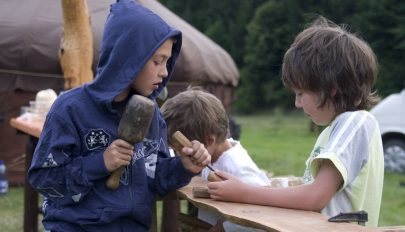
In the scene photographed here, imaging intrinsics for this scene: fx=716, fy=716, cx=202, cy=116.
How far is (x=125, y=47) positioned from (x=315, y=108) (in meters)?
0.72

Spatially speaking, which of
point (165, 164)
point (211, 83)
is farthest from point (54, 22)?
point (165, 164)

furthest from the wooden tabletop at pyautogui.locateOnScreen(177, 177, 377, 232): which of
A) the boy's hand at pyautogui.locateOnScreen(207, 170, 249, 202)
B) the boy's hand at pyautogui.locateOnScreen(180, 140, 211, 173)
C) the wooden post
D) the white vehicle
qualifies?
the white vehicle

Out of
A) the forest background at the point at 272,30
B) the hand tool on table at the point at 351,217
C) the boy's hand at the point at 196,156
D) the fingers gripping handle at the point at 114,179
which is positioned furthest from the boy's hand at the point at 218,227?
the forest background at the point at 272,30

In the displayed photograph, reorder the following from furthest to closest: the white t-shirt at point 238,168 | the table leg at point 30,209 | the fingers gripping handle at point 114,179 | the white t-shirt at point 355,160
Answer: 1. the table leg at point 30,209
2. the white t-shirt at point 238,168
3. the fingers gripping handle at point 114,179
4. the white t-shirt at point 355,160

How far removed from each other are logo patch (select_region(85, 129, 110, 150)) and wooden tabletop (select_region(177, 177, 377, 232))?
0.40 metres

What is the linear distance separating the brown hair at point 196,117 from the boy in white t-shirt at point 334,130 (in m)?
0.49

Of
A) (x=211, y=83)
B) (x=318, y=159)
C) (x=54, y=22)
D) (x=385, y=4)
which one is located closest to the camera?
(x=318, y=159)

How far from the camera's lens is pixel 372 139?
7.79 ft

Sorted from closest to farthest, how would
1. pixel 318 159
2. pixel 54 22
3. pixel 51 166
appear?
pixel 318 159 < pixel 51 166 < pixel 54 22

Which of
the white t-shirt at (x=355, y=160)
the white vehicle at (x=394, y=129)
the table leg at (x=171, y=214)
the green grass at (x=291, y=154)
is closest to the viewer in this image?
the white t-shirt at (x=355, y=160)

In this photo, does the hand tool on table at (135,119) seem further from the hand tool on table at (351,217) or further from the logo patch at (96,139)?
the hand tool on table at (351,217)

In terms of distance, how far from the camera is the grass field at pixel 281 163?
709 cm

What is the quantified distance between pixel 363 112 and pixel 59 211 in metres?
1.14

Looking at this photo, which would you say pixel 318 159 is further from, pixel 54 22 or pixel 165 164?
pixel 54 22
